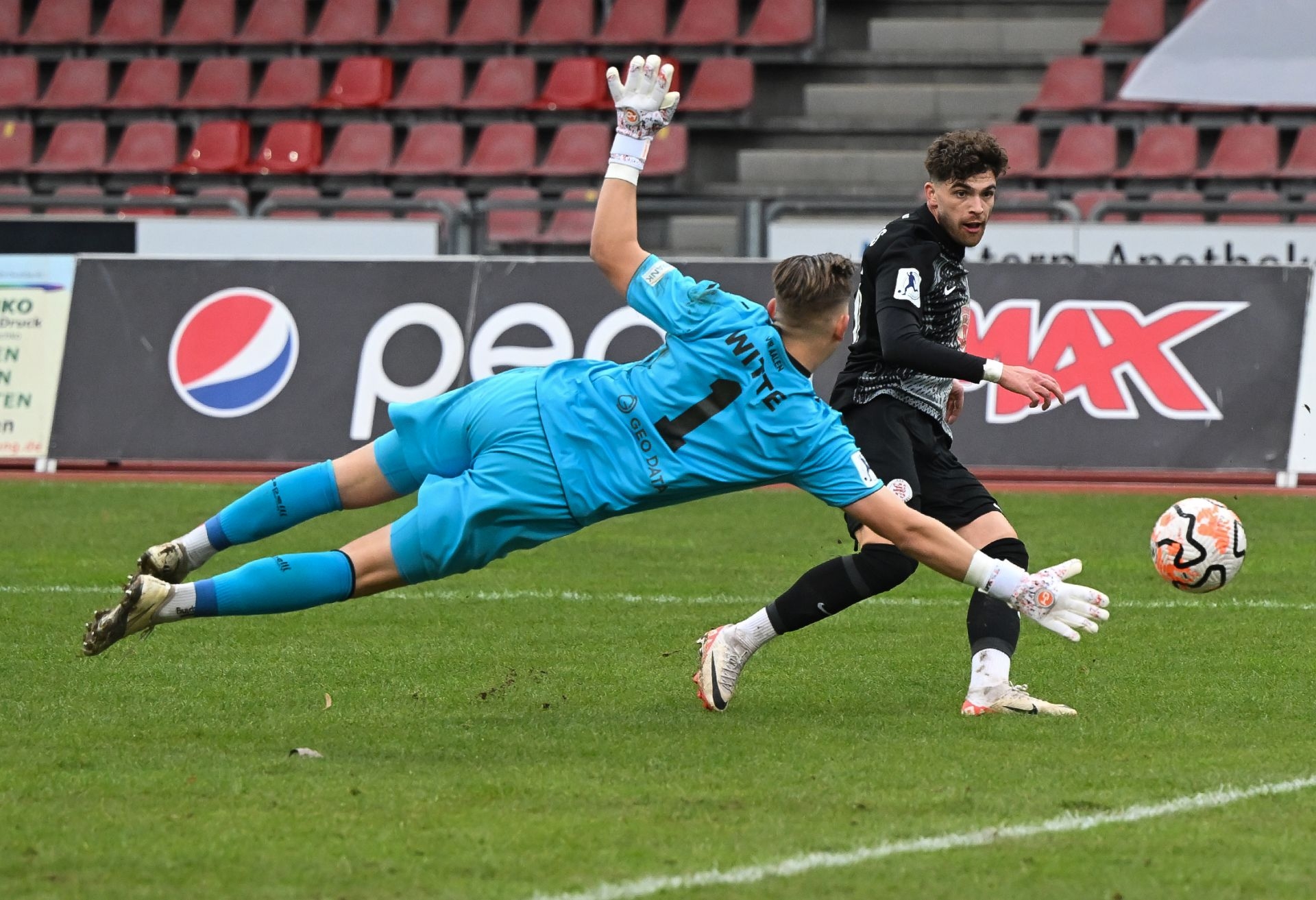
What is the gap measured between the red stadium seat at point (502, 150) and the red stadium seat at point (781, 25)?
2869 millimetres

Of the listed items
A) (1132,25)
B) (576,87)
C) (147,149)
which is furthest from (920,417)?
(147,149)

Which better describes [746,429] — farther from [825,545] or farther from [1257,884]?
[825,545]

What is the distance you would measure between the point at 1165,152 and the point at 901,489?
14.6 meters

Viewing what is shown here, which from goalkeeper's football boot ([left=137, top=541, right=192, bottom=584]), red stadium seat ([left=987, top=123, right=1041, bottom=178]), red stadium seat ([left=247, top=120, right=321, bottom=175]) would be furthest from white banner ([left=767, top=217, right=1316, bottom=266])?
goalkeeper's football boot ([left=137, top=541, right=192, bottom=584])

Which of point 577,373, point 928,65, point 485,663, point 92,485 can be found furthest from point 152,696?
point 928,65

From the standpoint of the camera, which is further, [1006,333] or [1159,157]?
[1159,157]

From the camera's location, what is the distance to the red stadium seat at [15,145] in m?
22.7

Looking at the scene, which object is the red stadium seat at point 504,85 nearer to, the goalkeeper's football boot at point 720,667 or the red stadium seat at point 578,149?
the red stadium seat at point 578,149

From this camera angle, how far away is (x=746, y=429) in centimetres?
570

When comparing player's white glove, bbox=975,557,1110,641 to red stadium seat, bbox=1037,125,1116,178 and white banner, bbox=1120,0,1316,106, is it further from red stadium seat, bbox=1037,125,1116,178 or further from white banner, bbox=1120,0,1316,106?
red stadium seat, bbox=1037,125,1116,178

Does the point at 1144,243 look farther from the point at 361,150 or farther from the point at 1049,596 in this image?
the point at 1049,596

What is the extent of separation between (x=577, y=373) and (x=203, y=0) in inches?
782

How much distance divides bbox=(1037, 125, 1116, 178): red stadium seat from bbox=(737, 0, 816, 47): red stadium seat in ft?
11.9

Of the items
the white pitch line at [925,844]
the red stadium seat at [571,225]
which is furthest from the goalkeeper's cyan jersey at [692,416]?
the red stadium seat at [571,225]
